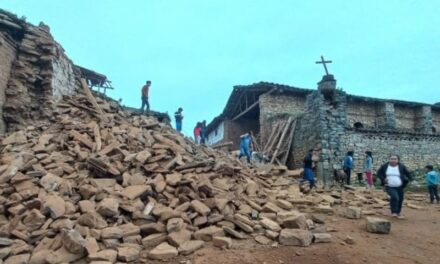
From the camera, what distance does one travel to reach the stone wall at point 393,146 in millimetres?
15586

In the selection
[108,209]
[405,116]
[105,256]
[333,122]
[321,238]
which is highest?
[405,116]

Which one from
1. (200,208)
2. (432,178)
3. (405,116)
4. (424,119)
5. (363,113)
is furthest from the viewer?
(405,116)

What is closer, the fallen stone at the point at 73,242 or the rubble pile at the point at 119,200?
the fallen stone at the point at 73,242

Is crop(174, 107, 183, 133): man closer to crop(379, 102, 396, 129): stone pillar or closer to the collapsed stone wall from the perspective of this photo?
the collapsed stone wall

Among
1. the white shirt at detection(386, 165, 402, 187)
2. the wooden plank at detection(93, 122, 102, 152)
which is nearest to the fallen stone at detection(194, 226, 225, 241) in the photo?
the wooden plank at detection(93, 122, 102, 152)

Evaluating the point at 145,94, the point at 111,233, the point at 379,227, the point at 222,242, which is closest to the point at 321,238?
the point at 379,227

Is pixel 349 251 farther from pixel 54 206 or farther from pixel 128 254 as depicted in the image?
pixel 54 206

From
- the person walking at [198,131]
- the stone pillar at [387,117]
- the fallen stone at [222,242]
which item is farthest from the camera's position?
Answer: the stone pillar at [387,117]

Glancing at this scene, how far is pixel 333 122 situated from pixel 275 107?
398 centimetres

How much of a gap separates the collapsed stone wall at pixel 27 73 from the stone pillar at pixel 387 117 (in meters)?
16.5

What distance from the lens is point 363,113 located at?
20.1 meters

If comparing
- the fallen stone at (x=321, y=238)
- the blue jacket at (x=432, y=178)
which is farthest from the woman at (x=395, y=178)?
the blue jacket at (x=432, y=178)

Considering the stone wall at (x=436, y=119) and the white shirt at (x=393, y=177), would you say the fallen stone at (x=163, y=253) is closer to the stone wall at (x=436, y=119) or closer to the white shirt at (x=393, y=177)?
Answer: the white shirt at (x=393, y=177)

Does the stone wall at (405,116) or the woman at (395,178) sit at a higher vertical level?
the stone wall at (405,116)
